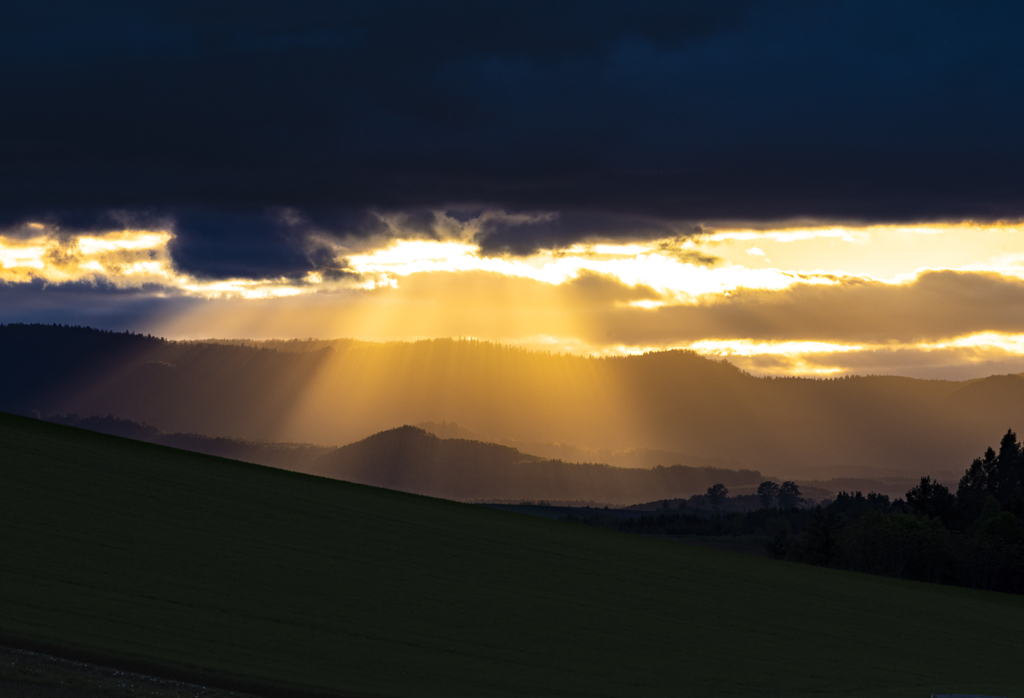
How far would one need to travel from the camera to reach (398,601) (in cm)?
3678

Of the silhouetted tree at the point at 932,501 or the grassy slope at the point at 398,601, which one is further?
the silhouetted tree at the point at 932,501

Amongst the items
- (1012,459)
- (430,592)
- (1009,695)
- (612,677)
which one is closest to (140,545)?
(430,592)

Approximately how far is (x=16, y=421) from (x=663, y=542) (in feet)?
151

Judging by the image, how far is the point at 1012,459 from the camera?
199 metres

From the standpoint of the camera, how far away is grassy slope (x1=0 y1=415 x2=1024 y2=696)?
2658 cm

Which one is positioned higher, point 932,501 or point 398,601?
point 932,501

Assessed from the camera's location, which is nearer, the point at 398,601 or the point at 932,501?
the point at 398,601

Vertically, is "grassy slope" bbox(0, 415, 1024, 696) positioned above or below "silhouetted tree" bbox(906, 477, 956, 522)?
below

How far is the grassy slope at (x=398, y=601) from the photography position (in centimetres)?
2658

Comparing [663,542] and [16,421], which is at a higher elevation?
[16,421]

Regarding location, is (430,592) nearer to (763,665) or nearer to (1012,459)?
(763,665)

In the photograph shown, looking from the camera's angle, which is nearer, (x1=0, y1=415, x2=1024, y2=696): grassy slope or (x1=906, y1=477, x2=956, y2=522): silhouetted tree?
(x1=0, y1=415, x2=1024, y2=696): grassy slope

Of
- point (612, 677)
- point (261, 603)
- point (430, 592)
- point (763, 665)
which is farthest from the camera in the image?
point (430, 592)

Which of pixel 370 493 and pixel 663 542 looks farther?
pixel 663 542
